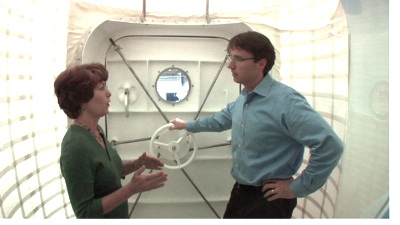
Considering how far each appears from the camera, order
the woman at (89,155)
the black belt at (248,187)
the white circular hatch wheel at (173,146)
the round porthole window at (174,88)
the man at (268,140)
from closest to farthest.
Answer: the woman at (89,155)
the man at (268,140)
the black belt at (248,187)
the white circular hatch wheel at (173,146)
the round porthole window at (174,88)

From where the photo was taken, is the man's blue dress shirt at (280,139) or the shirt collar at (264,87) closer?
the man's blue dress shirt at (280,139)

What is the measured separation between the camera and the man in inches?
34.8

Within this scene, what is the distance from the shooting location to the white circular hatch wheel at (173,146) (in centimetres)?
133

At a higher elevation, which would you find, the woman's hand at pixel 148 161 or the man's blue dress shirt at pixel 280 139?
the man's blue dress shirt at pixel 280 139

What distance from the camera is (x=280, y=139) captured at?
37.8 inches

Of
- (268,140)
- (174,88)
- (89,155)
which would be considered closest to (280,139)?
(268,140)

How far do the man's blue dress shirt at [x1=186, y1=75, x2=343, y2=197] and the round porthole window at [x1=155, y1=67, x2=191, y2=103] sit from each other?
458 mm

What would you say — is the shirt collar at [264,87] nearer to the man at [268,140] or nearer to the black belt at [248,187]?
the man at [268,140]

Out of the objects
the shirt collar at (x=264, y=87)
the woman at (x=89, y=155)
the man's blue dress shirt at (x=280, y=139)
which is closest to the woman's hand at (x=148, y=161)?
the woman at (x=89, y=155)

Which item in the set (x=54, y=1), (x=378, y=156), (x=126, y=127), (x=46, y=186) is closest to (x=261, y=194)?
(x=378, y=156)

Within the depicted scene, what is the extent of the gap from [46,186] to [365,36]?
1430 millimetres

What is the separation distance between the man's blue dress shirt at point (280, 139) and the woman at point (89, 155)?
323mm

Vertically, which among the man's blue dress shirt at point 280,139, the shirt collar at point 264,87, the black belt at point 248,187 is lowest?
the black belt at point 248,187

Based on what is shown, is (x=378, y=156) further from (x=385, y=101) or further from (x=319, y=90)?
(x=319, y=90)
